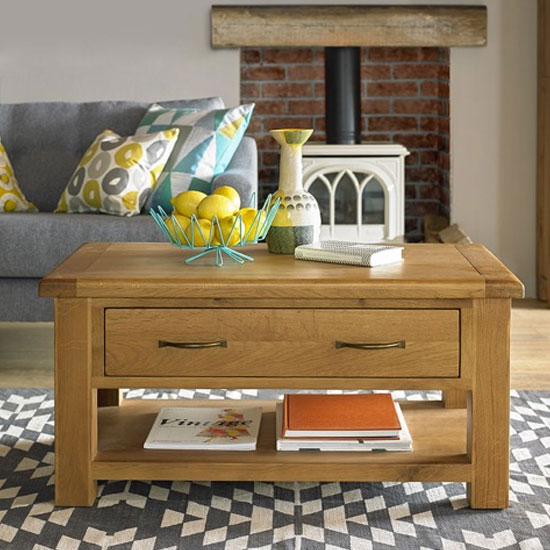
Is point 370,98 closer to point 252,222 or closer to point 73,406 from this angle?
point 252,222

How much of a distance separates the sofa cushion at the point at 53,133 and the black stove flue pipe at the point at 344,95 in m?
0.91

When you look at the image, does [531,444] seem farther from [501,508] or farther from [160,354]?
[160,354]

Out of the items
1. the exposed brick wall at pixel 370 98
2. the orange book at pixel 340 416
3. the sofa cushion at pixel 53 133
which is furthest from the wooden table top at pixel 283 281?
the exposed brick wall at pixel 370 98

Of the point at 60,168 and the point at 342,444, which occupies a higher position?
the point at 60,168

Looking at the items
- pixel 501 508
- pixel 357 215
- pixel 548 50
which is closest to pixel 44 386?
pixel 501 508

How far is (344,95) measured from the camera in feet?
15.8

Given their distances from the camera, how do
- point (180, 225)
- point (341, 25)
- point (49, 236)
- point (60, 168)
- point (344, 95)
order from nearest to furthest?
point (180, 225) < point (49, 236) < point (60, 168) < point (341, 25) < point (344, 95)

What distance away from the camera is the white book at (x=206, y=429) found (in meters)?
2.26

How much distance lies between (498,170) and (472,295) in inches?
110

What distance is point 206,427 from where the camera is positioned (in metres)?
2.38

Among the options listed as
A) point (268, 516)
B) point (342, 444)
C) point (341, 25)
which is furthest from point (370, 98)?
point (268, 516)

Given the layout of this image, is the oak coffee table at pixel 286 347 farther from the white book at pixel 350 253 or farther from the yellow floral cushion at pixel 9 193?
the yellow floral cushion at pixel 9 193

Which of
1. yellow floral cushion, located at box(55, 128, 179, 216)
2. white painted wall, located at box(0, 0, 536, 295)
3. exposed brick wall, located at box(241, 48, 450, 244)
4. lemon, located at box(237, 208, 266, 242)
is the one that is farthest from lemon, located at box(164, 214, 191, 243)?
exposed brick wall, located at box(241, 48, 450, 244)

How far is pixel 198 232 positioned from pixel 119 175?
1.38 meters
